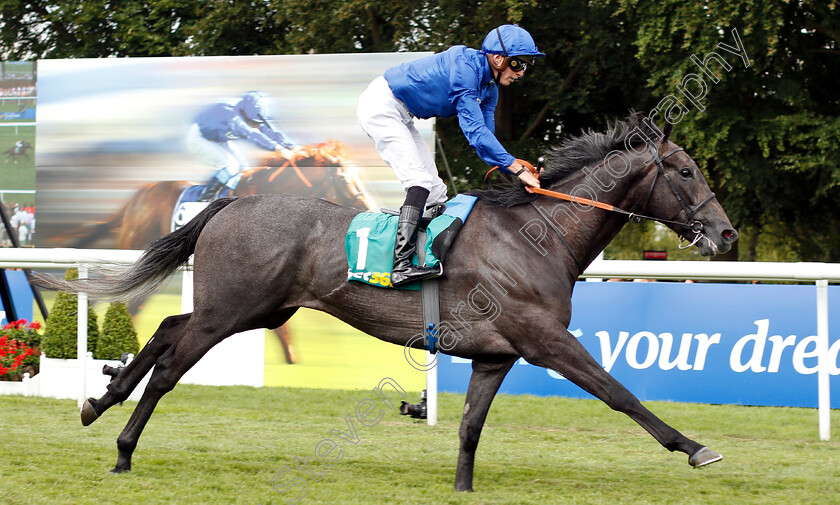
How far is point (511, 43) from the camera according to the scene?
393 cm

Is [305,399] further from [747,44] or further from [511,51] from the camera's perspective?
[747,44]

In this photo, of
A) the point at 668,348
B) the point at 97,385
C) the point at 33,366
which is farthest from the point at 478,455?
the point at 33,366

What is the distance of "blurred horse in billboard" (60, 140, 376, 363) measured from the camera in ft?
24.6

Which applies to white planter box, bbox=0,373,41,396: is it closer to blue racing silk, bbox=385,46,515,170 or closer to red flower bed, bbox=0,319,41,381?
red flower bed, bbox=0,319,41,381

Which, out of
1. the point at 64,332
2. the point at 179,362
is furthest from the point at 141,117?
the point at 179,362

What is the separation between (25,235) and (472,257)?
648 centimetres

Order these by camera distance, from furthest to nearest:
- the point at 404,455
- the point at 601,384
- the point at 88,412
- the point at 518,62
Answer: the point at 404,455, the point at 88,412, the point at 518,62, the point at 601,384

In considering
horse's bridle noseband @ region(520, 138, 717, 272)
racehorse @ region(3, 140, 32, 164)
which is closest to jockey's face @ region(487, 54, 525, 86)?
horse's bridle noseband @ region(520, 138, 717, 272)

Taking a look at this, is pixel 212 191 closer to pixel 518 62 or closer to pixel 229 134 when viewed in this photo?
pixel 229 134

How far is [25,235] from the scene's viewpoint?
881 cm

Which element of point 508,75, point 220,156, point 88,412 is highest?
point 220,156

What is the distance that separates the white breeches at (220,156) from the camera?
7805 mm

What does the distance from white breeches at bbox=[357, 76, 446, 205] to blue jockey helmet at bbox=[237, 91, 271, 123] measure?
3.74 meters

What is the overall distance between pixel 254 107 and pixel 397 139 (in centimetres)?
403
